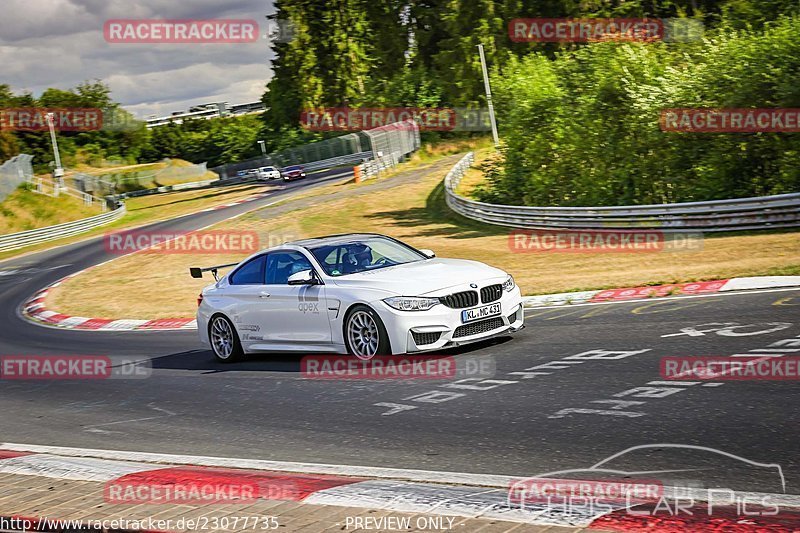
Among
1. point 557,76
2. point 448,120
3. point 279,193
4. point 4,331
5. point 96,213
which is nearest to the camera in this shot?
point 4,331

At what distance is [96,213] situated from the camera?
6694 cm

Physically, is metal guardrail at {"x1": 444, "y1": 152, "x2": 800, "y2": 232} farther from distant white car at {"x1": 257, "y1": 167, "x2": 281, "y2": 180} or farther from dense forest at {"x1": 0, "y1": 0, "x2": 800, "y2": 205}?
distant white car at {"x1": 257, "y1": 167, "x2": 281, "y2": 180}

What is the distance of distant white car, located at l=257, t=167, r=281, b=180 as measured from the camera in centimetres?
7794

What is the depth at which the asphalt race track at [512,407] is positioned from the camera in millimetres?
6746

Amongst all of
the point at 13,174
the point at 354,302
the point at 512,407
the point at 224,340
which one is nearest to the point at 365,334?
the point at 354,302

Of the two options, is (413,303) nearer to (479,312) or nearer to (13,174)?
(479,312)

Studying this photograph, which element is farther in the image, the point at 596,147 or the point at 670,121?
the point at 596,147

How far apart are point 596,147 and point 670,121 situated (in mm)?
3583

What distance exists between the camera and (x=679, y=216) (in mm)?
24438

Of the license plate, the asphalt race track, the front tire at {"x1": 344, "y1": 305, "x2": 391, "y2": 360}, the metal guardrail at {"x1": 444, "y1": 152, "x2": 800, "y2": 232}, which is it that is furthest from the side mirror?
the metal guardrail at {"x1": 444, "y1": 152, "x2": 800, "y2": 232}

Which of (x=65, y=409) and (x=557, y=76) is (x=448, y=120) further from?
(x=65, y=409)

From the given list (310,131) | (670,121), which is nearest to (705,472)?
(670,121)

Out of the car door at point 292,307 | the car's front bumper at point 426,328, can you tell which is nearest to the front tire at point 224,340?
the car door at point 292,307

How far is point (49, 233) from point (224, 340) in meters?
45.6
